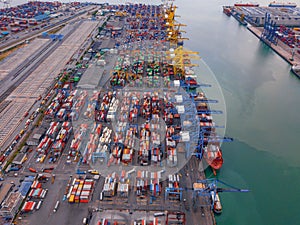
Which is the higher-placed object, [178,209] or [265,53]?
[265,53]

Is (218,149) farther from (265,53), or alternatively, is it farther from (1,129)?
(265,53)

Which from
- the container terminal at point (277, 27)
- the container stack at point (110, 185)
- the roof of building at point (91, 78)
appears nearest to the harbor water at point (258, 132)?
the container terminal at point (277, 27)

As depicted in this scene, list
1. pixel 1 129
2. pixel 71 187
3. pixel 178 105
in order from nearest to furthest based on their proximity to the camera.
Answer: pixel 71 187, pixel 1 129, pixel 178 105

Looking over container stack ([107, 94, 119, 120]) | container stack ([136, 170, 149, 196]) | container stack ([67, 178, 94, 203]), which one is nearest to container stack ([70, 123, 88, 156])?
container stack ([107, 94, 119, 120])

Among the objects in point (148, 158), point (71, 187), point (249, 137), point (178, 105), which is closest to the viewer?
point (71, 187)

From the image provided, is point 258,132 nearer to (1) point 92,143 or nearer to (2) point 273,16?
(1) point 92,143

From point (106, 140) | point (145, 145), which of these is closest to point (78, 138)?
point (106, 140)

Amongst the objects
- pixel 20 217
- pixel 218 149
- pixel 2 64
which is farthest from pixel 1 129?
pixel 218 149
